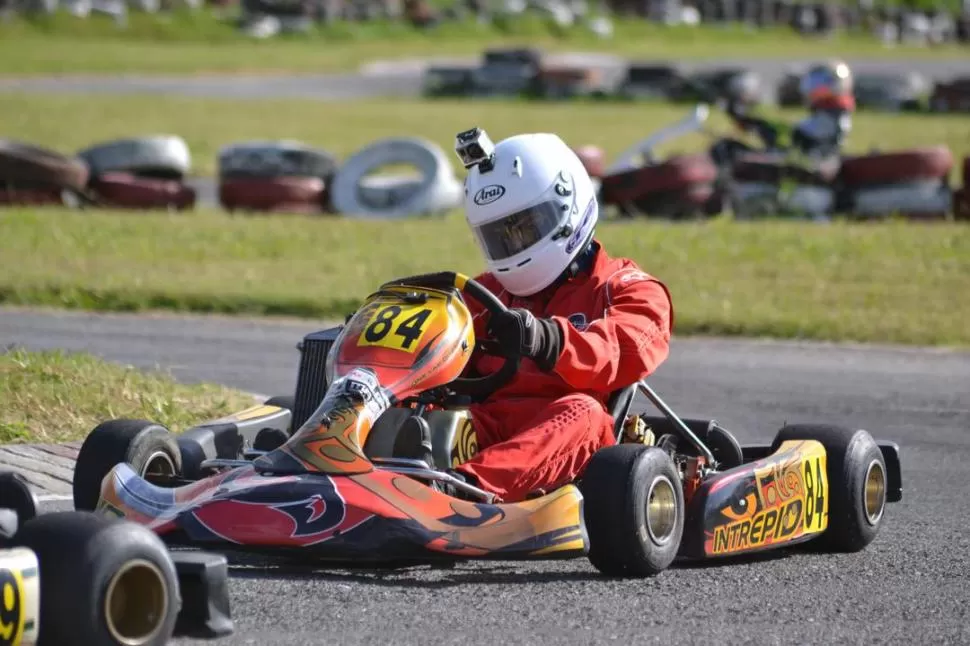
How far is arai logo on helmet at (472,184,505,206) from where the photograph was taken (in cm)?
481

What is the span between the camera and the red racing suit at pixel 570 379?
4383 millimetres

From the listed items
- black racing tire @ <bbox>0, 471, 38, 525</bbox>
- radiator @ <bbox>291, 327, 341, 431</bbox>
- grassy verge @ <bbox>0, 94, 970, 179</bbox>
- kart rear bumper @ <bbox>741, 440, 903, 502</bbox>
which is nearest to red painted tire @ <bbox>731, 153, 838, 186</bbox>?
grassy verge @ <bbox>0, 94, 970, 179</bbox>

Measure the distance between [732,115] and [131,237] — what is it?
18.9 feet

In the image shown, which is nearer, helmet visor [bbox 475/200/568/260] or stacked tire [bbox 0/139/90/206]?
helmet visor [bbox 475/200/568/260]

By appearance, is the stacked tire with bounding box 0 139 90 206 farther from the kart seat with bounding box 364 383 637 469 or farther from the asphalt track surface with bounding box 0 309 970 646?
the kart seat with bounding box 364 383 637 469

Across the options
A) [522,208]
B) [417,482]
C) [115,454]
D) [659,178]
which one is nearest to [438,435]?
[417,482]

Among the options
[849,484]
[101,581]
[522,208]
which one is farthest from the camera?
[849,484]

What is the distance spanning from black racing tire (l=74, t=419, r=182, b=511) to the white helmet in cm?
106

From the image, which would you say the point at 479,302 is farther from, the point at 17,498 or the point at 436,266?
the point at 436,266

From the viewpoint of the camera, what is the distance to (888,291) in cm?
1020

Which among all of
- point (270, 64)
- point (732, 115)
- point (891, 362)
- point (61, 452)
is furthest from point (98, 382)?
point (270, 64)

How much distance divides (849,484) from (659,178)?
8514mm

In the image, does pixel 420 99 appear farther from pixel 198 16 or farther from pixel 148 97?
pixel 198 16

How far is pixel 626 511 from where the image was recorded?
4.22 m
